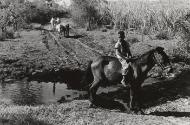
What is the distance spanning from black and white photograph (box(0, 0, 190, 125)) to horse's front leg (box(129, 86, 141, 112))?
32 mm

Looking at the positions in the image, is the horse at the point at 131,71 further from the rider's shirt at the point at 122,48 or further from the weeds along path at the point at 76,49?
the weeds along path at the point at 76,49

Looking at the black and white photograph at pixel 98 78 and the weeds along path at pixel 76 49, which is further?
the weeds along path at pixel 76 49

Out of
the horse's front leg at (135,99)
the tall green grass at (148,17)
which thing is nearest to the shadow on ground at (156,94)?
the horse's front leg at (135,99)

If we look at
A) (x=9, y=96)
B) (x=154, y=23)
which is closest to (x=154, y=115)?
(x=9, y=96)

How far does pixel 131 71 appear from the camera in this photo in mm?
11664

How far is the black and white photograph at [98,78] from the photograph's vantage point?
11.0 metres

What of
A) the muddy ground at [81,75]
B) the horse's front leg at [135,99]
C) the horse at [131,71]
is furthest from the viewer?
the horse's front leg at [135,99]

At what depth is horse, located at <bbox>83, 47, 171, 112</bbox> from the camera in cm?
1146

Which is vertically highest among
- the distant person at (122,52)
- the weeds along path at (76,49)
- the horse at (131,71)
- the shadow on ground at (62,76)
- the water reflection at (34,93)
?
the distant person at (122,52)

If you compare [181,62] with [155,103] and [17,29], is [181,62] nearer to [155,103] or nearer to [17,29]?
[155,103]

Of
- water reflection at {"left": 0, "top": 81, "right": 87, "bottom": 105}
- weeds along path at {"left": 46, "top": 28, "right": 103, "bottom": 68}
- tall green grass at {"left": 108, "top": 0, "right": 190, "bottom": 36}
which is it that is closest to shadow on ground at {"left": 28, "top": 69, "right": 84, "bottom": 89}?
water reflection at {"left": 0, "top": 81, "right": 87, "bottom": 105}

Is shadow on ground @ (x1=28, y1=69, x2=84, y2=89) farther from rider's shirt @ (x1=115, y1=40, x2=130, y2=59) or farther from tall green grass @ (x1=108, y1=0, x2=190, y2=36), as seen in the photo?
tall green grass @ (x1=108, y1=0, x2=190, y2=36)

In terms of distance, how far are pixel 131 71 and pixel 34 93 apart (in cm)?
496

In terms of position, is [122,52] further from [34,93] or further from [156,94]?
[34,93]
